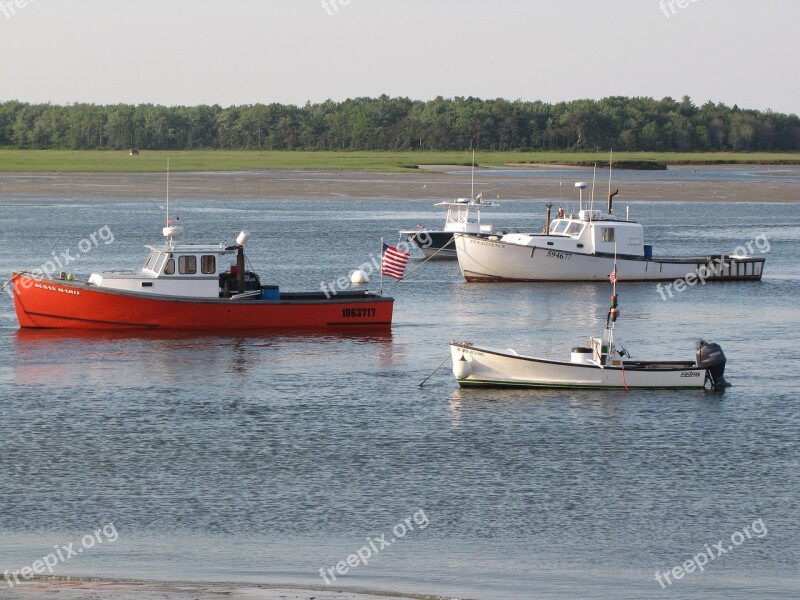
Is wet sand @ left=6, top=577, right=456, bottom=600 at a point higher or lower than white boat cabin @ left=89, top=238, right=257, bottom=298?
lower

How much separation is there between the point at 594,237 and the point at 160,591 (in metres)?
44.7

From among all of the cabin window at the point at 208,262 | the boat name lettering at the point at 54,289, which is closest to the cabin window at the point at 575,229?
the cabin window at the point at 208,262

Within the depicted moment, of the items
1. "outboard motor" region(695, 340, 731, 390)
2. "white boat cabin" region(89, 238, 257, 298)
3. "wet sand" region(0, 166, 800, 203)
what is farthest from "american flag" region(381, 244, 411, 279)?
"wet sand" region(0, 166, 800, 203)

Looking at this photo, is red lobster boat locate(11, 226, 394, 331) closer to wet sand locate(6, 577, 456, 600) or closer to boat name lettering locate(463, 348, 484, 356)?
boat name lettering locate(463, 348, 484, 356)

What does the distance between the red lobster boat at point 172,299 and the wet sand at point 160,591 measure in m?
25.1

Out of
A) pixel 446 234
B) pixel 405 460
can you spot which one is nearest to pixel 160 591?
pixel 405 460

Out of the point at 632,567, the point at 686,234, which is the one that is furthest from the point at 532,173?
the point at 632,567

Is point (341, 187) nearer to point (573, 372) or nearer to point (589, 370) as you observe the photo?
point (573, 372)

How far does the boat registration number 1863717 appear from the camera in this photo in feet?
151

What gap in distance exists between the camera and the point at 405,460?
92.5 feet

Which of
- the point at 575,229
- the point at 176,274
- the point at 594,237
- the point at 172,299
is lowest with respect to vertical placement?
the point at 172,299

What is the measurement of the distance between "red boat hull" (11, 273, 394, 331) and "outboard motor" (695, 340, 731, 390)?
13.6 meters

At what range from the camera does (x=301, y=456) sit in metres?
28.6

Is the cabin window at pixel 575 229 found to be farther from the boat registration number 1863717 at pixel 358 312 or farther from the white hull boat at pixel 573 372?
the white hull boat at pixel 573 372
